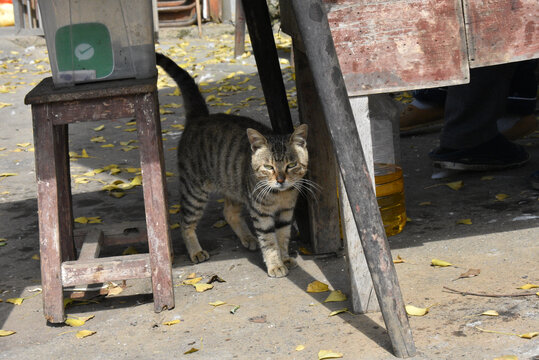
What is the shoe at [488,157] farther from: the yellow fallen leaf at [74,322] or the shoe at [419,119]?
the yellow fallen leaf at [74,322]

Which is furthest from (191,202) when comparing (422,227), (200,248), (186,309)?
(422,227)

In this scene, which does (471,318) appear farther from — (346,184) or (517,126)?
(517,126)

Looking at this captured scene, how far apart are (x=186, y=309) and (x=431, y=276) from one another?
125 cm

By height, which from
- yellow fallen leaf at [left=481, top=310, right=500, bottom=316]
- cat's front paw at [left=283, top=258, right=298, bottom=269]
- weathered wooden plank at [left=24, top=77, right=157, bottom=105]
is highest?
weathered wooden plank at [left=24, top=77, right=157, bottom=105]

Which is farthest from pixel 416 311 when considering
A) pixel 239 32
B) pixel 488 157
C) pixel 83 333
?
pixel 239 32

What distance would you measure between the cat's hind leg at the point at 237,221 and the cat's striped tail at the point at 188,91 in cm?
60

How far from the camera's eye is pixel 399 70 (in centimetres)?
316

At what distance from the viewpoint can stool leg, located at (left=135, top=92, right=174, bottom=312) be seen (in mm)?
3592

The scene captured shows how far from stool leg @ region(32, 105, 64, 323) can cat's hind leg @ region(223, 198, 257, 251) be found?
1.31 meters

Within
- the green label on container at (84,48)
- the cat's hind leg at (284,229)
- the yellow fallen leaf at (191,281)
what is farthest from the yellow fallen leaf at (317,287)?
the green label on container at (84,48)

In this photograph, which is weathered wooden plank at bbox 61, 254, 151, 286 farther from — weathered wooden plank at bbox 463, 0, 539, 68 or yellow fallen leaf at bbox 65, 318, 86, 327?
weathered wooden plank at bbox 463, 0, 539, 68

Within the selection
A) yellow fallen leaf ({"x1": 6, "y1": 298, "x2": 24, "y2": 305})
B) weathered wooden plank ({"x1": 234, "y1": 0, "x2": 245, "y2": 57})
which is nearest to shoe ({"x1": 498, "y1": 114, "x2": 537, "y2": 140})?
yellow fallen leaf ({"x1": 6, "y1": 298, "x2": 24, "y2": 305})

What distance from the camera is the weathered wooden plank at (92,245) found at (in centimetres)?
400

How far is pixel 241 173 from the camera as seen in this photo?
4.38 m
